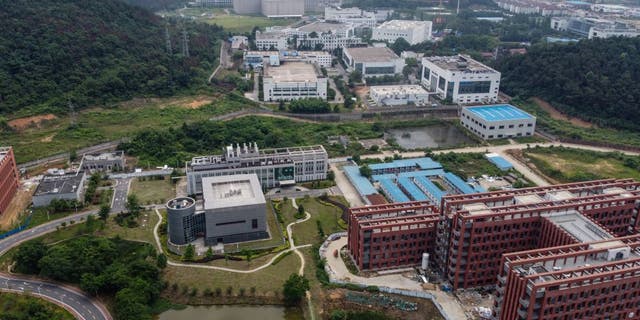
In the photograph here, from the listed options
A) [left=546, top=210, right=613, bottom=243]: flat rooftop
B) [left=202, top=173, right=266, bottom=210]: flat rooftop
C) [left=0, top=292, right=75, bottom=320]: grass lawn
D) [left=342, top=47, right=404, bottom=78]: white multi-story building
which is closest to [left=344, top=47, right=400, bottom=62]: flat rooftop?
[left=342, top=47, right=404, bottom=78]: white multi-story building

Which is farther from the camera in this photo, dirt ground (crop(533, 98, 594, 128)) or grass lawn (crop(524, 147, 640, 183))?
dirt ground (crop(533, 98, 594, 128))

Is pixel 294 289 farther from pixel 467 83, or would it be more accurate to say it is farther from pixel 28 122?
pixel 467 83

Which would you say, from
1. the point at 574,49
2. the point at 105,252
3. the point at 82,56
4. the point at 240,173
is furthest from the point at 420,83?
the point at 105,252

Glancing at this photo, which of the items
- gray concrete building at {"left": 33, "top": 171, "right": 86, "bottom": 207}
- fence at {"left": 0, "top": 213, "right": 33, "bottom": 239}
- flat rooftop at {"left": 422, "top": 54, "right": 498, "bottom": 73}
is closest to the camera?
fence at {"left": 0, "top": 213, "right": 33, "bottom": 239}

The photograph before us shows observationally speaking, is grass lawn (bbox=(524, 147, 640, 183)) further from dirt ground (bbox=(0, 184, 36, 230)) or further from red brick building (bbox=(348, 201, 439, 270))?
dirt ground (bbox=(0, 184, 36, 230))

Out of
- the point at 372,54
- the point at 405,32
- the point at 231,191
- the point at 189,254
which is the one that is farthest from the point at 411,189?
the point at 405,32

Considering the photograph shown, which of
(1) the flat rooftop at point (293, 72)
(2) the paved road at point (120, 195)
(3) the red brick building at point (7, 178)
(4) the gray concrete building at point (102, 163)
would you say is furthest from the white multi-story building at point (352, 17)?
(3) the red brick building at point (7, 178)

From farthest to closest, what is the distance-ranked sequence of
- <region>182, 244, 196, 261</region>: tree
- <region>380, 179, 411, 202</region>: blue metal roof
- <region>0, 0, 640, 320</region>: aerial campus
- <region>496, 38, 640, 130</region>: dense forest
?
<region>496, 38, 640, 130</region>: dense forest
<region>380, 179, 411, 202</region>: blue metal roof
<region>182, 244, 196, 261</region>: tree
<region>0, 0, 640, 320</region>: aerial campus
